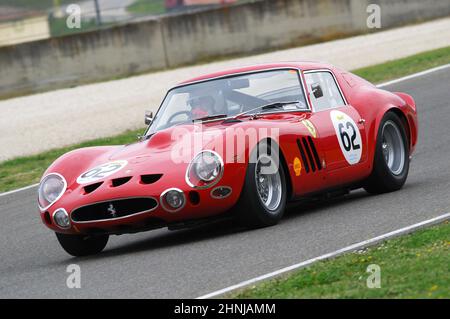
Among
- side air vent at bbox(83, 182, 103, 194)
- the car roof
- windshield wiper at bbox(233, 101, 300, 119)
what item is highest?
the car roof

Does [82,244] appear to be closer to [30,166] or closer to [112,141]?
[30,166]

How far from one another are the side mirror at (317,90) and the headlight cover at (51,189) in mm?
2343

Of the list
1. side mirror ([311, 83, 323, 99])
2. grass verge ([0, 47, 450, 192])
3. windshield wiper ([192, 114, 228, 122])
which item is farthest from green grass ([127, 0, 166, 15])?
windshield wiper ([192, 114, 228, 122])

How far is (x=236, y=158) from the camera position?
802 cm

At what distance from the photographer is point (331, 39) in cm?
2347

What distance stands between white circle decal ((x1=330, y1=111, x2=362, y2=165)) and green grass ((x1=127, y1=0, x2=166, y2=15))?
1457 cm

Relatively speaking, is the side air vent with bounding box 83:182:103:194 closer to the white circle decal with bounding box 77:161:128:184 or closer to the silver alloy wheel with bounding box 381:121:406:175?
the white circle decal with bounding box 77:161:128:184

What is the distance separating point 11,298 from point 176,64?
16709 mm

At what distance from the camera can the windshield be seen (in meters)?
9.16

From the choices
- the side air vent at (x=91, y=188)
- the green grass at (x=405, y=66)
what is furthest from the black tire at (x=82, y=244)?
the green grass at (x=405, y=66)

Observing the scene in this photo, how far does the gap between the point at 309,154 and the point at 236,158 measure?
0.97 m

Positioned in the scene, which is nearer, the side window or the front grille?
the front grille
